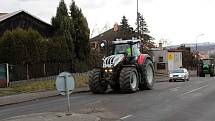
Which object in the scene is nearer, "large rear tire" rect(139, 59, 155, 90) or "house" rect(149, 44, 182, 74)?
"large rear tire" rect(139, 59, 155, 90)

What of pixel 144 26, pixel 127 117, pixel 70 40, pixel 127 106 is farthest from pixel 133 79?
pixel 144 26

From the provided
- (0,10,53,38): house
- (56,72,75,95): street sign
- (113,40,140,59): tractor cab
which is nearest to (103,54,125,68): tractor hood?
(113,40,140,59): tractor cab

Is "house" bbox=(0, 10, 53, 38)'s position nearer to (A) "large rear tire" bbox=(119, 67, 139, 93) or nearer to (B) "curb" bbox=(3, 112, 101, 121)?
(A) "large rear tire" bbox=(119, 67, 139, 93)

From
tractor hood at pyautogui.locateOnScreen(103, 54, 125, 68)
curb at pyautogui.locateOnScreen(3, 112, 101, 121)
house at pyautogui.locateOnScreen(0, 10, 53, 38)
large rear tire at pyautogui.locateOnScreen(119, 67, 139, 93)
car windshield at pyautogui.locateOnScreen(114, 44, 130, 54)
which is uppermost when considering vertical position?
house at pyautogui.locateOnScreen(0, 10, 53, 38)

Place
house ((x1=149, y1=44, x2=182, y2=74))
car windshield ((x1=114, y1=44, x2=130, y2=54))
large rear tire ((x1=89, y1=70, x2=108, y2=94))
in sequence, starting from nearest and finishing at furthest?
large rear tire ((x1=89, y1=70, x2=108, y2=94)) → car windshield ((x1=114, y1=44, x2=130, y2=54)) → house ((x1=149, y1=44, x2=182, y2=74))

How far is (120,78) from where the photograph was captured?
26.3 m

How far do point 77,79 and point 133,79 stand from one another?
38.8 ft

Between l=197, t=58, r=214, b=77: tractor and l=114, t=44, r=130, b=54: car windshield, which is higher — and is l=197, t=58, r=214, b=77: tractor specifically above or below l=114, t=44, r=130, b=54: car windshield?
below

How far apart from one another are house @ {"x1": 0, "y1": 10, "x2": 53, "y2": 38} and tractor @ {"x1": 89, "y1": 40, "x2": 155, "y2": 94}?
17158 millimetres

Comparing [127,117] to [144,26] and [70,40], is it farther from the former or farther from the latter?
[144,26]

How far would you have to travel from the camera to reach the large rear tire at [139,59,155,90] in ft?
95.3

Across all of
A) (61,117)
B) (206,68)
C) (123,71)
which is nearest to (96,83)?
(123,71)

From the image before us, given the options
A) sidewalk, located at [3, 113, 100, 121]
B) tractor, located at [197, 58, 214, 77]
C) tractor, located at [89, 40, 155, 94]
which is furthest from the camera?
tractor, located at [197, 58, 214, 77]

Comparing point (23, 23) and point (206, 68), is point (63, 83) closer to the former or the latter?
point (23, 23)
